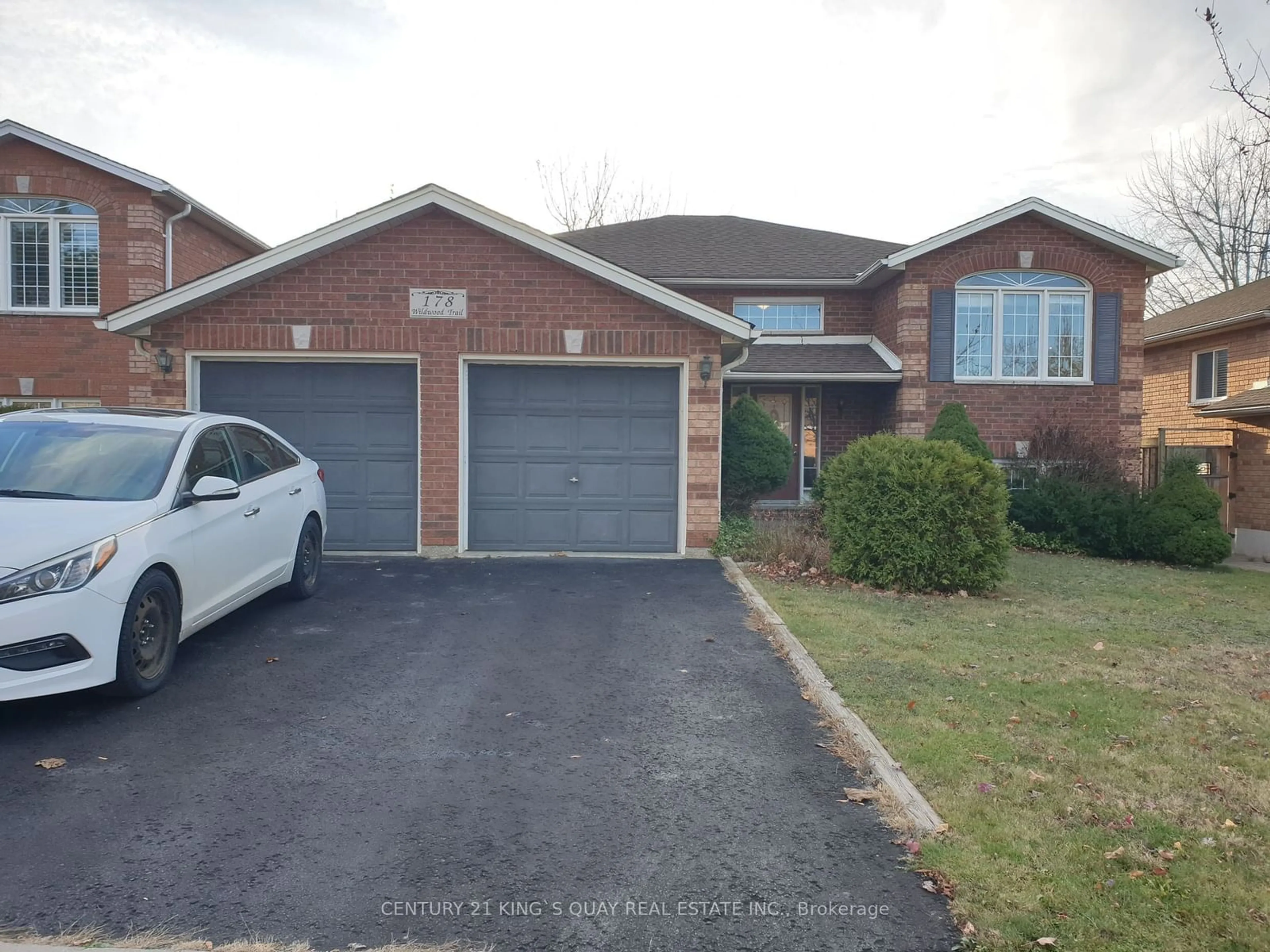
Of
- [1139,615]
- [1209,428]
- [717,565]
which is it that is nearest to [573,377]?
[717,565]

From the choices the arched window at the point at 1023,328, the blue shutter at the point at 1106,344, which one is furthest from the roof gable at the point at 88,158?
the blue shutter at the point at 1106,344

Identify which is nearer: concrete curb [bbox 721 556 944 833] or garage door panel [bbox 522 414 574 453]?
concrete curb [bbox 721 556 944 833]

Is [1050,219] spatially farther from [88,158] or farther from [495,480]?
[88,158]

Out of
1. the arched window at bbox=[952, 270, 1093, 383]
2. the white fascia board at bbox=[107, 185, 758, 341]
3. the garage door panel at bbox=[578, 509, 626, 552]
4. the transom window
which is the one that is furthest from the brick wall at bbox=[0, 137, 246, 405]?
the transom window

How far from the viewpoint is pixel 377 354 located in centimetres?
Answer: 1131

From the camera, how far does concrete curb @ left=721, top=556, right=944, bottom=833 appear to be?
4148mm

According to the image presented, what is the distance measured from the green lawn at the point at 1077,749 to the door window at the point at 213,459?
4.58 metres

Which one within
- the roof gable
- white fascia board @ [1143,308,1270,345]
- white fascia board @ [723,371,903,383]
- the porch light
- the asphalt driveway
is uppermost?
the roof gable

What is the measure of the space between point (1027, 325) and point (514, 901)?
16.0 meters

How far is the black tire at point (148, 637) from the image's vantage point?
5336 mm

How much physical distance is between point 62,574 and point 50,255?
12.8 meters

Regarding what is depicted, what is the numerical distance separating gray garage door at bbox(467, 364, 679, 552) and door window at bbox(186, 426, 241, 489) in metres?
4.45

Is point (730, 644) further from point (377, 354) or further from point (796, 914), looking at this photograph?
point (377, 354)

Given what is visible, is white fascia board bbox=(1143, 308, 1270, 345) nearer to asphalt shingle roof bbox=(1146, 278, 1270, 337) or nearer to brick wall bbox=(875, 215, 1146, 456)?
asphalt shingle roof bbox=(1146, 278, 1270, 337)
